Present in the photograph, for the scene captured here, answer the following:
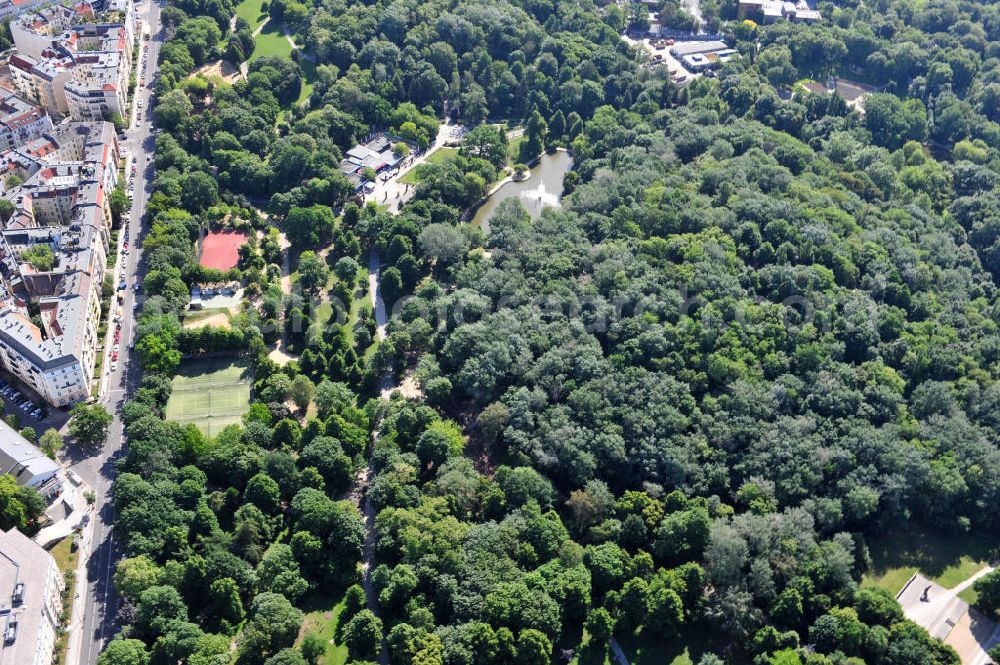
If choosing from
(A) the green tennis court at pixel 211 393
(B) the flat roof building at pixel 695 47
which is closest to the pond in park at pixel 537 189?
(B) the flat roof building at pixel 695 47

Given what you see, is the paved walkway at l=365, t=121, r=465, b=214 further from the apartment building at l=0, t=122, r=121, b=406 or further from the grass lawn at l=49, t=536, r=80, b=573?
the grass lawn at l=49, t=536, r=80, b=573

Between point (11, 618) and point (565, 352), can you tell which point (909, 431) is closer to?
point (565, 352)

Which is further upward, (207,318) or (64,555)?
(207,318)

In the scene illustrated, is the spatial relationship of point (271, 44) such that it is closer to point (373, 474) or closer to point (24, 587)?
point (373, 474)

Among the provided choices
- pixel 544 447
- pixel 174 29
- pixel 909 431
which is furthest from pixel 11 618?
pixel 174 29

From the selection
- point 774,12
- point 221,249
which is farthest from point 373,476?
point 774,12
